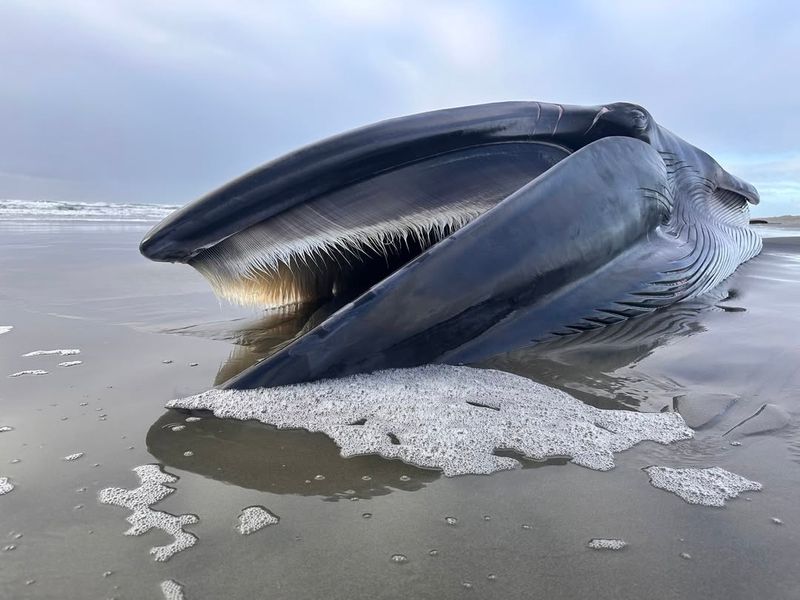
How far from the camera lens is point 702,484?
1.86 m

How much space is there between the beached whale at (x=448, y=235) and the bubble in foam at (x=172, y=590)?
4.06ft

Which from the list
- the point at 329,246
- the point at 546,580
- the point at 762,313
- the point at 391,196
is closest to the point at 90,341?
the point at 329,246

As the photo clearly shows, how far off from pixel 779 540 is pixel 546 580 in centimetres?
68

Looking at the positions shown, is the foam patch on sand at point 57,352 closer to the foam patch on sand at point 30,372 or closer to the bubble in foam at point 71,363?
the bubble in foam at point 71,363

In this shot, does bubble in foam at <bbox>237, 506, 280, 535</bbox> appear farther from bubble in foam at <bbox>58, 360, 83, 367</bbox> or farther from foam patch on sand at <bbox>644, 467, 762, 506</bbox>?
bubble in foam at <bbox>58, 360, 83, 367</bbox>

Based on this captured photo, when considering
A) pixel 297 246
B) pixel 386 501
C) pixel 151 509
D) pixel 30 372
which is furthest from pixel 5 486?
pixel 297 246

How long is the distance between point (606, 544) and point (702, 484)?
1.69ft

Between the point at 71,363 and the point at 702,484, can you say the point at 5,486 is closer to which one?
the point at 71,363

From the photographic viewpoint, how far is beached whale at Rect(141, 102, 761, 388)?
283 cm

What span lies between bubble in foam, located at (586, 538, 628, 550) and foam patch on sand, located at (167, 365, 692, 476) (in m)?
0.44

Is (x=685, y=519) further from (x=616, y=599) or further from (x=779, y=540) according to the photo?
(x=616, y=599)

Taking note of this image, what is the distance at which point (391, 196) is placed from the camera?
11.2 ft

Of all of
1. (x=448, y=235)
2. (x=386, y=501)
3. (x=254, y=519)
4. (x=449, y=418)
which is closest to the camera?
(x=254, y=519)

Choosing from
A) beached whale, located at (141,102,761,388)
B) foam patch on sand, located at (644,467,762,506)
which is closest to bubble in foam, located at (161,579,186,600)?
beached whale, located at (141,102,761,388)
